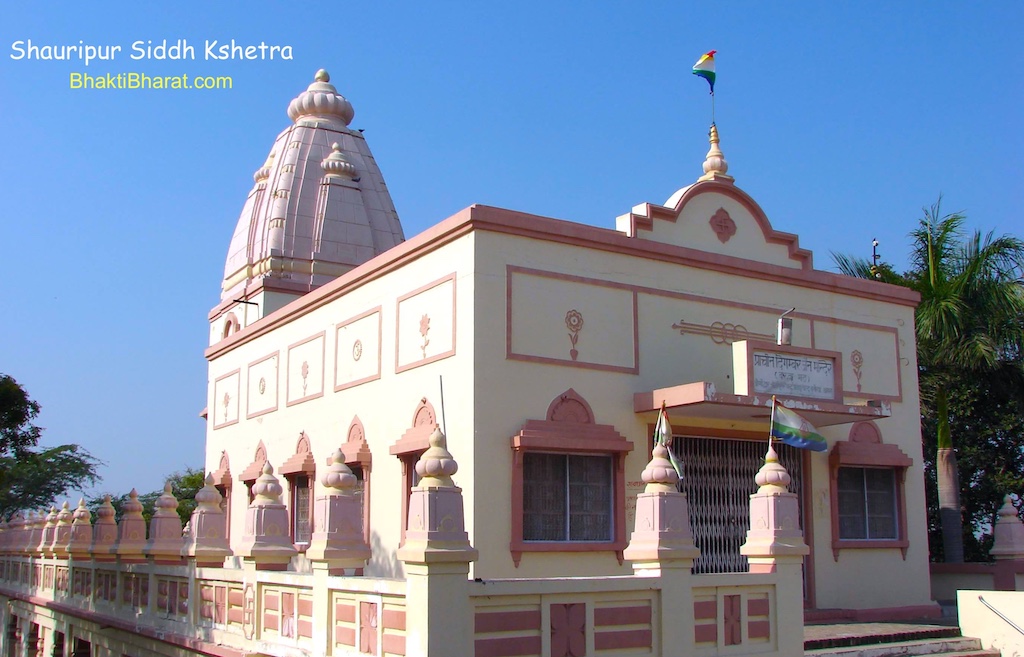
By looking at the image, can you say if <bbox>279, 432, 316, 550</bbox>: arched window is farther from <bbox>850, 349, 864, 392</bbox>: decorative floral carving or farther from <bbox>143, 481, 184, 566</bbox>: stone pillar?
<bbox>850, 349, 864, 392</bbox>: decorative floral carving

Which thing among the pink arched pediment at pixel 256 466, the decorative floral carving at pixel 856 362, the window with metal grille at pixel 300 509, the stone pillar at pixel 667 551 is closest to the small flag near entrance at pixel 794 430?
the decorative floral carving at pixel 856 362

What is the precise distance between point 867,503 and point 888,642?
3930 mm

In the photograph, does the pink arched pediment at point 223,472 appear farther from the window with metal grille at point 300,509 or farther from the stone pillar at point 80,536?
the stone pillar at point 80,536

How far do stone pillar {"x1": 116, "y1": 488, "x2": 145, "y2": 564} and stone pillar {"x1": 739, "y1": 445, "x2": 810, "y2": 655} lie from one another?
27.9 feet

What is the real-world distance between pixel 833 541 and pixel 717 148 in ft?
21.0

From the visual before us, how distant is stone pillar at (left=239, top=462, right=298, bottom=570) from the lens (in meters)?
10.4

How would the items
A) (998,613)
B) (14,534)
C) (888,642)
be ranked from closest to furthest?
(888,642) < (998,613) < (14,534)

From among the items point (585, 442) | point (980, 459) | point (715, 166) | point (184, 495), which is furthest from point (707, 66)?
point (184, 495)

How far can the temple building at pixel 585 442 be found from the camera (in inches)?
360

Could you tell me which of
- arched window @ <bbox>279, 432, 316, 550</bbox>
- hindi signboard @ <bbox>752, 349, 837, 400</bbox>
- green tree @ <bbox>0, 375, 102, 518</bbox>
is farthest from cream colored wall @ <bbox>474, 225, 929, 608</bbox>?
green tree @ <bbox>0, 375, 102, 518</bbox>

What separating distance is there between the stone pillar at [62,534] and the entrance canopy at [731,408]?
1041cm

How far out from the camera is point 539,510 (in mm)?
13516

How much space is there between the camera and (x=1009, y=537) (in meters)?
16.3

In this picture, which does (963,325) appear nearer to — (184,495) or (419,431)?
(419,431)
